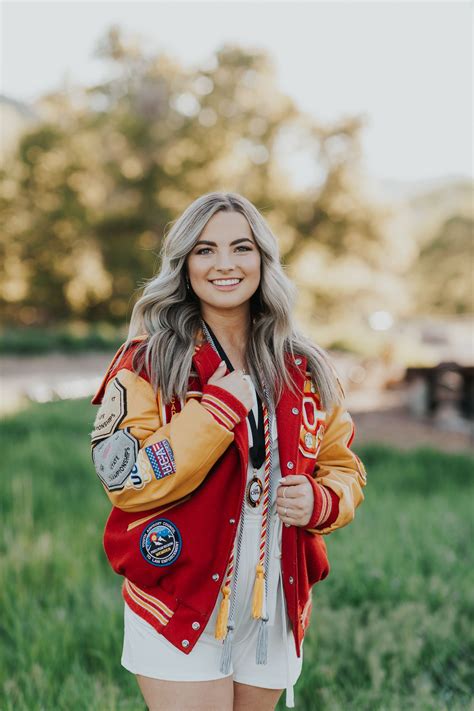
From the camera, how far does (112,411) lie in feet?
5.51

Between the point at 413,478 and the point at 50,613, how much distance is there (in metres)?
3.95

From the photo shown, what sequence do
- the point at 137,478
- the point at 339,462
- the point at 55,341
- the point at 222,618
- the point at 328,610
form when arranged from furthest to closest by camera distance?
1. the point at 55,341
2. the point at 328,610
3. the point at 339,462
4. the point at 222,618
5. the point at 137,478

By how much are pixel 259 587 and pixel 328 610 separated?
1998 millimetres

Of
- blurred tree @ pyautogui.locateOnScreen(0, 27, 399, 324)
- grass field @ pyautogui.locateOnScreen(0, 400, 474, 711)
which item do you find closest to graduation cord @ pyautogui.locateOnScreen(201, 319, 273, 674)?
grass field @ pyautogui.locateOnScreen(0, 400, 474, 711)

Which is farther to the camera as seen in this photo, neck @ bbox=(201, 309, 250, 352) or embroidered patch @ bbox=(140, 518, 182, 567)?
neck @ bbox=(201, 309, 250, 352)

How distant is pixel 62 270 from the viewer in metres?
21.4

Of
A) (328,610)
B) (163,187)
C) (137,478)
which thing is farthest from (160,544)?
(163,187)

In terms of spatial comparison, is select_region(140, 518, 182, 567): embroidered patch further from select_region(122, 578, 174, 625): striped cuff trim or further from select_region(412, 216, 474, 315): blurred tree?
select_region(412, 216, 474, 315): blurred tree

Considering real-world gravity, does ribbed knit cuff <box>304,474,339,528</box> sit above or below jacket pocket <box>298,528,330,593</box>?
above

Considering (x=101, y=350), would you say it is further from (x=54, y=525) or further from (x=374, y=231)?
(x=54, y=525)

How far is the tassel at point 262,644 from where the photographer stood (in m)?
1.75

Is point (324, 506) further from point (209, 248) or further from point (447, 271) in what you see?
point (447, 271)

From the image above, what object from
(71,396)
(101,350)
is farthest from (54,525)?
(101,350)

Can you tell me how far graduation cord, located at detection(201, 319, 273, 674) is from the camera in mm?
1702
